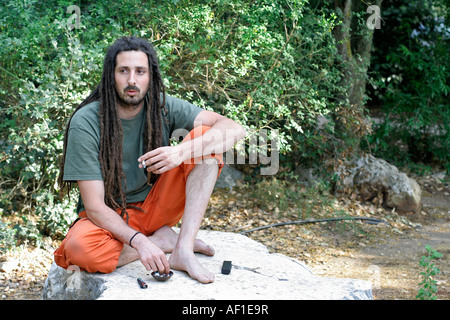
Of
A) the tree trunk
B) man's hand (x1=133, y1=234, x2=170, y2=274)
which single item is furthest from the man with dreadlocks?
the tree trunk

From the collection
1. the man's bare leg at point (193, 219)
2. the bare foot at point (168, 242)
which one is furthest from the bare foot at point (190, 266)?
the bare foot at point (168, 242)

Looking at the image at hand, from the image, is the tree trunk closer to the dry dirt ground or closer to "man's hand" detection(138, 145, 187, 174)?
the dry dirt ground

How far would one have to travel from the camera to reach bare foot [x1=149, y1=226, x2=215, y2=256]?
3.11m

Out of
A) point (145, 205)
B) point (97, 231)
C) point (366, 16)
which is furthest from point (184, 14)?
point (366, 16)

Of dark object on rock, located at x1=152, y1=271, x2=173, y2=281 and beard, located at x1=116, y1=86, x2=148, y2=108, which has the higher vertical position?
beard, located at x1=116, y1=86, x2=148, y2=108

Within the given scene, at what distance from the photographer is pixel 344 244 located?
5.23 metres

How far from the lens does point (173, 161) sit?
285 cm

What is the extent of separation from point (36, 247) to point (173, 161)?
2230mm

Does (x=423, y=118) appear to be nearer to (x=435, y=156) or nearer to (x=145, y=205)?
(x=435, y=156)

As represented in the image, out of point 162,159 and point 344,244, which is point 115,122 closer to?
point 162,159

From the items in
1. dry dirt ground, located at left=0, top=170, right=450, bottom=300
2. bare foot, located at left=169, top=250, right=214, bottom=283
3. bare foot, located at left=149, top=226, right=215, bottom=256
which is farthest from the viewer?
dry dirt ground, located at left=0, top=170, right=450, bottom=300

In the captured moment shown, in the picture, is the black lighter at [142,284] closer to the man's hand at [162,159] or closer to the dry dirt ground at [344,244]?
the man's hand at [162,159]

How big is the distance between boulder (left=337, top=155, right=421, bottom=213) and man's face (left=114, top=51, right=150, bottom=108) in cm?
358

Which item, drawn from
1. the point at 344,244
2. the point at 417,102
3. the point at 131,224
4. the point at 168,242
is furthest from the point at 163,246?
the point at 417,102
